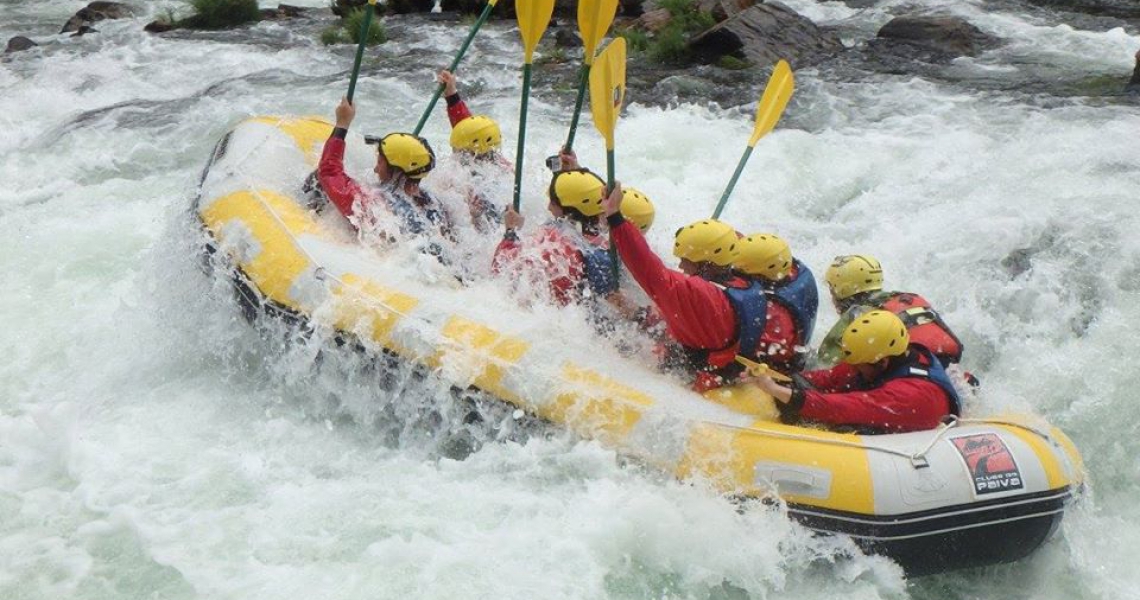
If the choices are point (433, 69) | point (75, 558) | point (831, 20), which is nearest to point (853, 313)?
Answer: point (75, 558)

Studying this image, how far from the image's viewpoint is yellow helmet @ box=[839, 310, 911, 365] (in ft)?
13.9

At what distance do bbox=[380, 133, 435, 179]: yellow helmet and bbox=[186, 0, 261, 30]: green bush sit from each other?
29.6ft

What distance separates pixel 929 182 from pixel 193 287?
5179 millimetres

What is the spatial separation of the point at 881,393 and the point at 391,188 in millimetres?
2783

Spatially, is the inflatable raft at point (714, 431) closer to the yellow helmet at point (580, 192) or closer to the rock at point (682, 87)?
the yellow helmet at point (580, 192)

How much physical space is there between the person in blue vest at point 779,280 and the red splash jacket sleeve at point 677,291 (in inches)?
10.7

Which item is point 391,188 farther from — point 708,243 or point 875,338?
point 875,338

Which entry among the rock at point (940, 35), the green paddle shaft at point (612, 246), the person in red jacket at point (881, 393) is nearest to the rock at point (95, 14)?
the rock at point (940, 35)

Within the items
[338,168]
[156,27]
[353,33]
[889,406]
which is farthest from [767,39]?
[889,406]

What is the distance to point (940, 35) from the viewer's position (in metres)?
12.0

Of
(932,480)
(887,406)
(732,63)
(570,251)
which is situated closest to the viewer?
(932,480)

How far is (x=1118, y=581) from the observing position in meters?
4.34

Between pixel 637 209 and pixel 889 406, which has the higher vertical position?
pixel 637 209

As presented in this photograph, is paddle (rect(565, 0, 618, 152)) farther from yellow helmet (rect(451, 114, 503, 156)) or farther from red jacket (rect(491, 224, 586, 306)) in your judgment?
yellow helmet (rect(451, 114, 503, 156))
